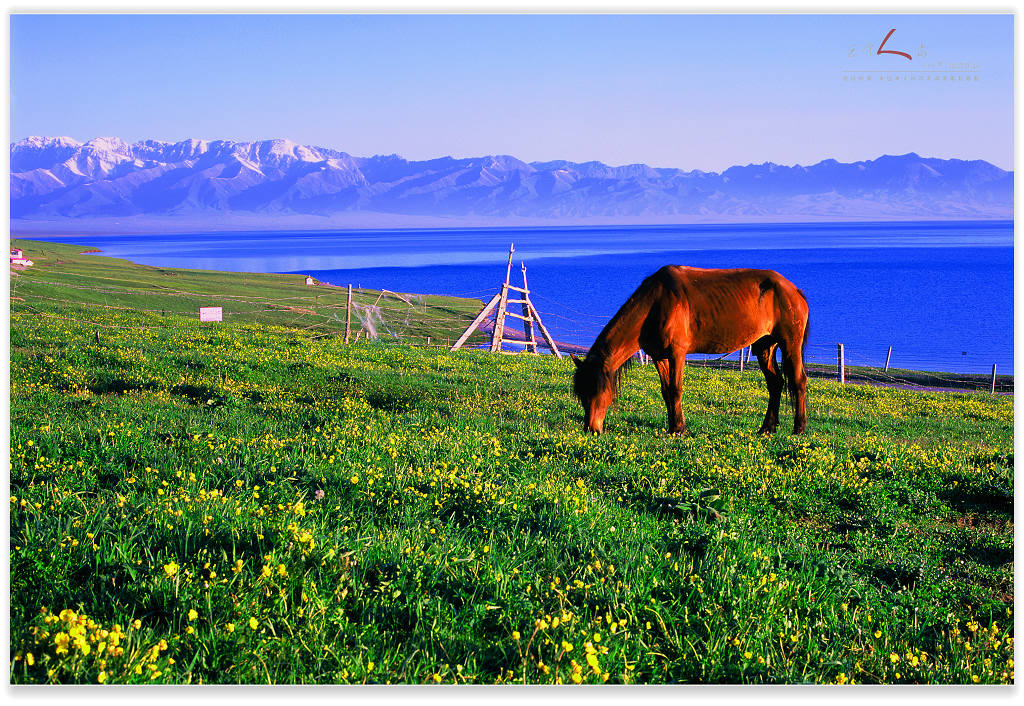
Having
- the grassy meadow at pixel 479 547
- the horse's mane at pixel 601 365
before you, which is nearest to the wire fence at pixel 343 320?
the horse's mane at pixel 601 365

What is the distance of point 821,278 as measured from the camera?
7212cm

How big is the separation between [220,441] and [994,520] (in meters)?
7.91

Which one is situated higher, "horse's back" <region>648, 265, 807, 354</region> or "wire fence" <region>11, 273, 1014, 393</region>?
"horse's back" <region>648, 265, 807, 354</region>

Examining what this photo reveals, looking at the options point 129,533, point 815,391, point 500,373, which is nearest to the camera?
point 129,533

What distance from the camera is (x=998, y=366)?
91.8 feet

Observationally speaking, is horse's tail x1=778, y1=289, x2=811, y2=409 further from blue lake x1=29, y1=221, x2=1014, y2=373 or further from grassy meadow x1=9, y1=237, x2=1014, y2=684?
blue lake x1=29, y1=221, x2=1014, y2=373

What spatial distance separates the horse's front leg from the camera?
31.7 feet

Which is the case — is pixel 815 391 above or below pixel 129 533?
below

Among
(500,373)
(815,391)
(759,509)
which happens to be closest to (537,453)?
(759,509)

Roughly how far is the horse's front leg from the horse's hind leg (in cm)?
140

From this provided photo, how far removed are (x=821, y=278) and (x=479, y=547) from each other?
75395mm

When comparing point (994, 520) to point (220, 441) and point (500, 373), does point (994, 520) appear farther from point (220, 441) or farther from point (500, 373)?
point (500, 373)

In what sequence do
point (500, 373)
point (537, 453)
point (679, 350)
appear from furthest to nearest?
point (500, 373) → point (679, 350) → point (537, 453)

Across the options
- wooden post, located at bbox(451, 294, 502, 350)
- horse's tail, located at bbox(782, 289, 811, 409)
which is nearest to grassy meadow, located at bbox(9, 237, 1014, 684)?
horse's tail, located at bbox(782, 289, 811, 409)
